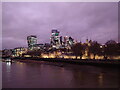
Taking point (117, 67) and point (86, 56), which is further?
point (86, 56)

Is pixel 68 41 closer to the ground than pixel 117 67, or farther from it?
farther from it

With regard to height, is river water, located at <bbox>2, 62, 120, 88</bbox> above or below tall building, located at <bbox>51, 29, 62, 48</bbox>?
below

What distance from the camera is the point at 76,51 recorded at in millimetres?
61531

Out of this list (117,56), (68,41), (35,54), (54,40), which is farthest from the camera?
(54,40)

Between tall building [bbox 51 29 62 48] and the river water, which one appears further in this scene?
tall building [bbox 51 29 62 48]

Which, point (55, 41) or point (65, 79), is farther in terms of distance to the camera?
point (55, 41)

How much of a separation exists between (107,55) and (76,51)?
1644 centimetres

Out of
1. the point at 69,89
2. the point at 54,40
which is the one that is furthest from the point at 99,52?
the point at 54,40

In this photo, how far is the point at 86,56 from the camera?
202ft

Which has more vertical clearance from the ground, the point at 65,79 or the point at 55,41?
the point at 55,41

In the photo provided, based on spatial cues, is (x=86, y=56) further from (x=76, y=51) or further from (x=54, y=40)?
(x=54, y=40)

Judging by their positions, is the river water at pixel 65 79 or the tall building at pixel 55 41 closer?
the river water at pixel 65 79

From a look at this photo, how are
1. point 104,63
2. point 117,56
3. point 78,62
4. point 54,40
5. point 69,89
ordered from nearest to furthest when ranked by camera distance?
1. point 69,89
2. point 104,63
3. point 117,56
4. point 78,62
5. point 54,40

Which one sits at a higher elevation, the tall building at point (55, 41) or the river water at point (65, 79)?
the tall building at point (55, 41)
